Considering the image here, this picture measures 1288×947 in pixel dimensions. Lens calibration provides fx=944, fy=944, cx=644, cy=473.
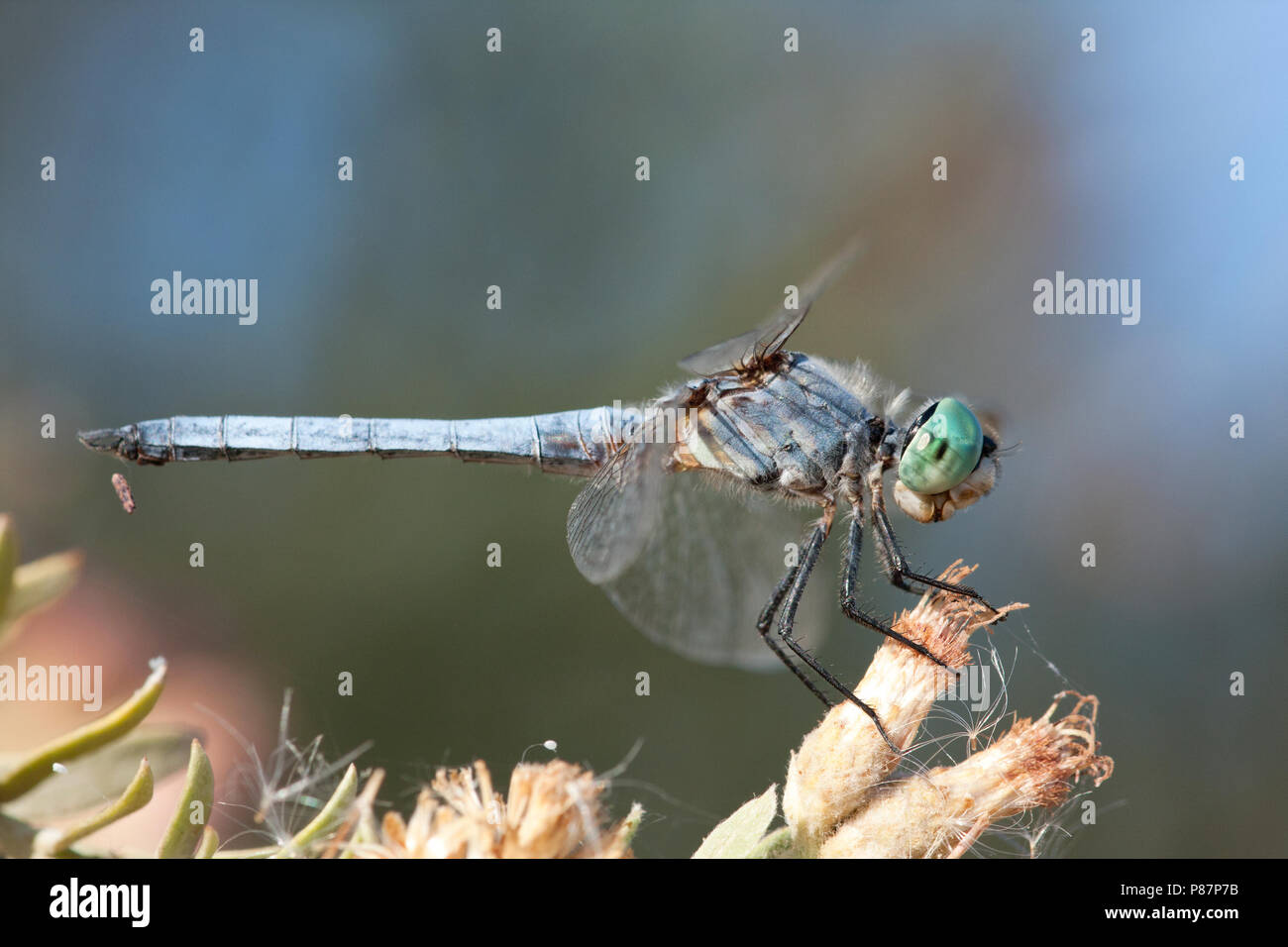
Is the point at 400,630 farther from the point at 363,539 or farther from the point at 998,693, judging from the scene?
the point at 998,693

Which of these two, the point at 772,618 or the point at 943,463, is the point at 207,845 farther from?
the point at 943,463

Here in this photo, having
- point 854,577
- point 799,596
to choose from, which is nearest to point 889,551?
point 854,577

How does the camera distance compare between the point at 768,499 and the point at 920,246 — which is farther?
the point at 920,246

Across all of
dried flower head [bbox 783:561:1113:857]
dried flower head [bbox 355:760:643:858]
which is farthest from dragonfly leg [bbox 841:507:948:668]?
dried flower head [bbox 355:760:643:858]

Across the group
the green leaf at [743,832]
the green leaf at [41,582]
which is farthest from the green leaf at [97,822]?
the green leaf at [743,832]

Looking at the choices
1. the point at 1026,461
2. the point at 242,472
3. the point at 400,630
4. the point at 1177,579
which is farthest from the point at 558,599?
the point at 1177,579

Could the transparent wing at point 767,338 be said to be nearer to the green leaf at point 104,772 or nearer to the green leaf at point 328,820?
the green leaf at point 328,820

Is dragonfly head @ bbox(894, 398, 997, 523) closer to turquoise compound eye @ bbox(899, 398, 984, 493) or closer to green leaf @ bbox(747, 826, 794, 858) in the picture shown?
turquoise compound eye @ bbox(899, 398, 984, 493)
